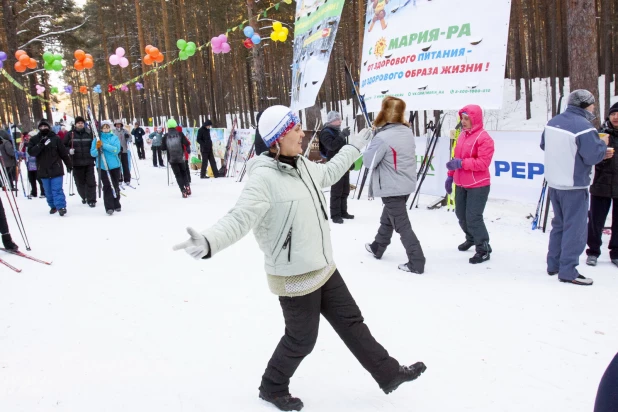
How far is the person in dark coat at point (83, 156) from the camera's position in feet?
29.5

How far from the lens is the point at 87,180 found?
958 cm

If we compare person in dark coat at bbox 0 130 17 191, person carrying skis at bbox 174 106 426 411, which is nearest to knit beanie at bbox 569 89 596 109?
person carrying skis at bbox 174 106 426 411

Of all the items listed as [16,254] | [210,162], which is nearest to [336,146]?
[16,254]

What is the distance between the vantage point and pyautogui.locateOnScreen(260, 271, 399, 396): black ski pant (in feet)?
8.30

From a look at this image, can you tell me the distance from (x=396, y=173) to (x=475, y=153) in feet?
2.90

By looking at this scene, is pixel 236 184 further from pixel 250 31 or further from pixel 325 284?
pixel 325 284

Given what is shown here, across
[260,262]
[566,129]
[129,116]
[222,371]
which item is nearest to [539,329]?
[566,129]

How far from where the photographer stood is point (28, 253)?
20.8 feet

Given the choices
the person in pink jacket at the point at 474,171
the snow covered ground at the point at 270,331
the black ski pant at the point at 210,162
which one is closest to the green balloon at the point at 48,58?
the black ski pant at the point at 210,162

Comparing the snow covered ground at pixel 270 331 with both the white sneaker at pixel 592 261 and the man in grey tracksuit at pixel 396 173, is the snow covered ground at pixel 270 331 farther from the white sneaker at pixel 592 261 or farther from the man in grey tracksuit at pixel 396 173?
the man in grey tracksuit at pixel 396 173

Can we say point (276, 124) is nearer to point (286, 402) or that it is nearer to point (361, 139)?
point (361, 139)

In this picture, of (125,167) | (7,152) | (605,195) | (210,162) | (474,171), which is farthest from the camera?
(210,162)

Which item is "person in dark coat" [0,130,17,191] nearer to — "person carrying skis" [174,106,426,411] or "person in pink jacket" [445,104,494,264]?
"person in pink jacket" [445,104,494,264]

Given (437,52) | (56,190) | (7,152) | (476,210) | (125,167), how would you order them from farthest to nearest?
(125,167), (7,152), (56,190), (437,52), (476,210)
